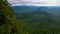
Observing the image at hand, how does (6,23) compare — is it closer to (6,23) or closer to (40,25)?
(6,23)

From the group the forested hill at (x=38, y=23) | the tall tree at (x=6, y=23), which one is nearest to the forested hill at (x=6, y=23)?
the tall tree at (x=6, y=23)

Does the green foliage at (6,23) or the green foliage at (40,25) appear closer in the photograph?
the green foliage at (6,23)

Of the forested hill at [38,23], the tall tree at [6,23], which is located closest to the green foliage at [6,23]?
the tall tree at [6,23]

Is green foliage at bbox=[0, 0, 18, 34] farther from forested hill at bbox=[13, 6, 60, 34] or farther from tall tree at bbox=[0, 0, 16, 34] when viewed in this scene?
forested hill at bbox=[13, 6, 60, 34]

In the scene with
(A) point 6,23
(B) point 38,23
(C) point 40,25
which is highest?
(A) point 6,23

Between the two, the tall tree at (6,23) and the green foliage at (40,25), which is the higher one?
the tall tree at (6,23)

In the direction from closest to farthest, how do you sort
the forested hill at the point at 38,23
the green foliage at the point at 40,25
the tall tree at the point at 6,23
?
1. the tall tree at the point at 6,23
2. the green foliage at the point at 40,25
3. the forested hill at the point at 38,23

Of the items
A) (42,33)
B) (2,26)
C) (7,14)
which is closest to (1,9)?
(7,14)

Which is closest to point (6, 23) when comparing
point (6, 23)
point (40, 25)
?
point (6, 23)

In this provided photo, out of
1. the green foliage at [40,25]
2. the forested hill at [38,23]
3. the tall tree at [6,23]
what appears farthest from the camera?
the forested hill at [38,23]

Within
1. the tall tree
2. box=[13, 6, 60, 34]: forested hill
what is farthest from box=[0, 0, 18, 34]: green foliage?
box=[13, 6, 60, 34]: forested hill

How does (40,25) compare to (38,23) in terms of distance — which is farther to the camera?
(38,23)

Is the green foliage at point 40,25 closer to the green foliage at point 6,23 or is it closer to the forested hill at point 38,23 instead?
the forested hill at point 38,23
